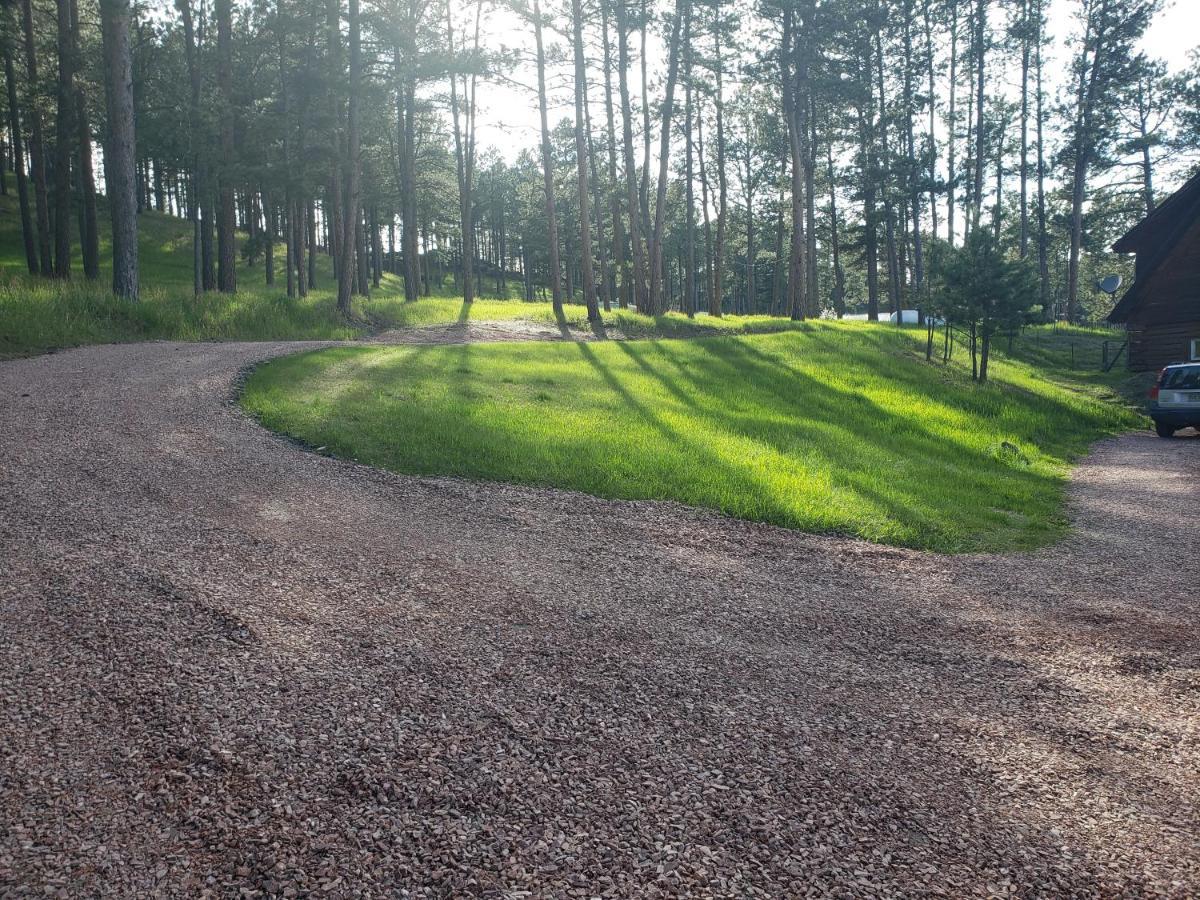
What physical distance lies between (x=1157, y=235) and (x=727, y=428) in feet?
82.6

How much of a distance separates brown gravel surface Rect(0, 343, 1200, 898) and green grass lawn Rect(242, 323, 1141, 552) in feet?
5.10

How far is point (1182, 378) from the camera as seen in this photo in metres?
16.7

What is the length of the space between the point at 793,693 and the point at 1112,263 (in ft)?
268

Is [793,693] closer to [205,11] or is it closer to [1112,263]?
[205,11]

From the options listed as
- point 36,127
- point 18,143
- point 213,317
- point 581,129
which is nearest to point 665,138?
point 581,129

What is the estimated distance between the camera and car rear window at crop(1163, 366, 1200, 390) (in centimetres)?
1658

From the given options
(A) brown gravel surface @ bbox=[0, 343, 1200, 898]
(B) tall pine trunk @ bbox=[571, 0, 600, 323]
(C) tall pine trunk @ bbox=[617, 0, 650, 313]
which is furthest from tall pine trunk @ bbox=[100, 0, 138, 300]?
(C) tall pine trunk @ bbox=[617, 0, 650, 313]

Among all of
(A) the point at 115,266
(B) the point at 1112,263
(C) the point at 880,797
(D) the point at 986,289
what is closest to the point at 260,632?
(C) the point at 880,797

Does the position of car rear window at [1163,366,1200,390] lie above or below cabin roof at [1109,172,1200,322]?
below

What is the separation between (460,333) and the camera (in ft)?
81.4

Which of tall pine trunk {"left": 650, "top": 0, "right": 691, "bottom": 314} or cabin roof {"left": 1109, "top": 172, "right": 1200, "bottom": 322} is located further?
tall pine trunk {"left": 650, "top": 0, "right": 691, "bottom": 314}

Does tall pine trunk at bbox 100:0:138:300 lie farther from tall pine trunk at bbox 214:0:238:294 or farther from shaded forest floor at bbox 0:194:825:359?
tall pine trunk at bbox 214:0:238:294

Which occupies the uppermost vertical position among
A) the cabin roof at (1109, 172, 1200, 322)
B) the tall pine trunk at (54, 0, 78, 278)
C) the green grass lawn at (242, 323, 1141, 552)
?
the tall pine trunk at (54, 0, 78, 278)

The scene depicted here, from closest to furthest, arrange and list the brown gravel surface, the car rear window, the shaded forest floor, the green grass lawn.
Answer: the brown gravel surface → the green grass lawn → the shaded forest floor → the car rear window
